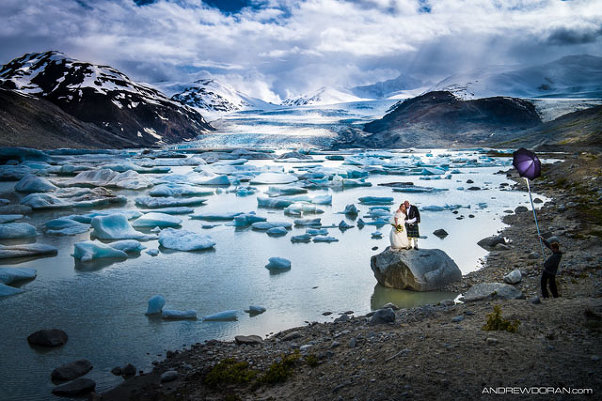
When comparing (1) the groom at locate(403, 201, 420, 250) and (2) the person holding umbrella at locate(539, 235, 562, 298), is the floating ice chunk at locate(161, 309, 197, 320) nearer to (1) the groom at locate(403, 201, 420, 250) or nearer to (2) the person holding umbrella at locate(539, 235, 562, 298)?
(1) the groom at locate(403, 201, 420, 250)

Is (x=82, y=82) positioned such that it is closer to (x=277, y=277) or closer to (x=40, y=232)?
(x=40, y=232)

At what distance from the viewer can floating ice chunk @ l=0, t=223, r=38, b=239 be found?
10.3 metres

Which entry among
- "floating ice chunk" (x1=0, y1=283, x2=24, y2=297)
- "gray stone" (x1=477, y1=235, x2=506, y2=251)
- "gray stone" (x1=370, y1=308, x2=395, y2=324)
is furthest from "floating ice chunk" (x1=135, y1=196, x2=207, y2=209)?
"gray stone" (x1=370, y1=308, x2=395, y2=324)

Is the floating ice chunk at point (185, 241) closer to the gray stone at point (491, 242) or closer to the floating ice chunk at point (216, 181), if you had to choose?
the gray stone at point (491, 242)

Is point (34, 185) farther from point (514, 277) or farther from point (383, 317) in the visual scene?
point (514, 277)

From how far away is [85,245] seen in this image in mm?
8789

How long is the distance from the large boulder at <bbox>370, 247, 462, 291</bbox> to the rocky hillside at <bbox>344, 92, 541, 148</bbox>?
5543 centimetres

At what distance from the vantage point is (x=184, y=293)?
22.6ft

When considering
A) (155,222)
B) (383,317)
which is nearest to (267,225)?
(155,222)

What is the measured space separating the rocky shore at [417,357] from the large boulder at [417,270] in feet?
3.36

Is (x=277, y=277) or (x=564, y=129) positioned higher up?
(x=564, y=129)

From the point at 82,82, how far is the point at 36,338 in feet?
228

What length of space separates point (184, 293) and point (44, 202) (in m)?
10.7

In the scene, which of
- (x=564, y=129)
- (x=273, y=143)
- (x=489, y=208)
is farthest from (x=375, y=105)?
(x=489, y=208)
